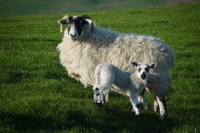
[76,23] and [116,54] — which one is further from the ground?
[76,23]

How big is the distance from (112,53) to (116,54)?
0.16m

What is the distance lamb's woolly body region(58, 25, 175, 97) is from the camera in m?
9.95

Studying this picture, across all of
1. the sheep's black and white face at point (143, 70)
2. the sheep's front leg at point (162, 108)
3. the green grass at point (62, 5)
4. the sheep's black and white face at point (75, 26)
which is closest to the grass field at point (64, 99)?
the sheep's front leg at point (162, 108)

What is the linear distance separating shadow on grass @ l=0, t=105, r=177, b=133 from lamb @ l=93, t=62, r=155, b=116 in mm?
415

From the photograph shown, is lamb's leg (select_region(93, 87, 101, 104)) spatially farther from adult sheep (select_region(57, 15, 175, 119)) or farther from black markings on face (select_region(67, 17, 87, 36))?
black markings on face (select_region(67, 17, 87, 36))

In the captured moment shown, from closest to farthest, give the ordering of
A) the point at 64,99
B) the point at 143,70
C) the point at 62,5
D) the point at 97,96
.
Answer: the point at 143,70
the point at 97,96
the point at 64,99
the point at 62,5

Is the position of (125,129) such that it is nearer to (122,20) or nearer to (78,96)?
(78,96)

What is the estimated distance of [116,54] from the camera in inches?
408

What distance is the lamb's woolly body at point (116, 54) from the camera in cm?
995

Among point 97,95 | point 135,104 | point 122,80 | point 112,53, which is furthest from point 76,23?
point 135,104

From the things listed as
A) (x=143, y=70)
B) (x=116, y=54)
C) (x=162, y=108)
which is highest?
(x=116, y=54)

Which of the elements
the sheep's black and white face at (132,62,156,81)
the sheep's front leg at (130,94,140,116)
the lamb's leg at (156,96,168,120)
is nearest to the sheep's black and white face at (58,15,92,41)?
the sheep's black and white face at (132,62,156,81)

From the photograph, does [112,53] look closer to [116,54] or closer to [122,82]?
[116,54]

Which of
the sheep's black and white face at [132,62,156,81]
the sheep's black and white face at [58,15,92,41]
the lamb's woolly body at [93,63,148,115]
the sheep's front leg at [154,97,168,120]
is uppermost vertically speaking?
the sheep's black and white face at [58,15,92,41]
